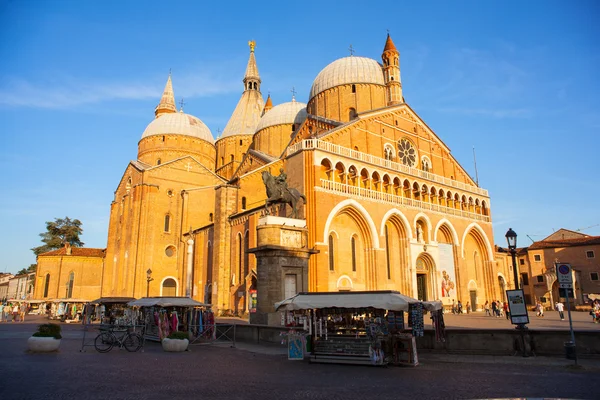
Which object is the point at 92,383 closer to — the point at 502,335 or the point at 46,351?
the point at 46,351

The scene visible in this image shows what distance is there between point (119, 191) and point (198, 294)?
19604 mm

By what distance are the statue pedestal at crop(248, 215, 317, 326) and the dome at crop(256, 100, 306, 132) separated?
78.9ft

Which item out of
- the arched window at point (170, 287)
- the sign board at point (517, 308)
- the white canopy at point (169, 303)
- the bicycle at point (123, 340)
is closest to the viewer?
the sign board at point (517, 308)

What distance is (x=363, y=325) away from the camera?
1197 centimetres

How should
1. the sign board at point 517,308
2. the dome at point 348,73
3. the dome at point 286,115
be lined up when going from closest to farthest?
the sign board at point 517,308 < the dome at point 348,73 < the dome at point 286,115

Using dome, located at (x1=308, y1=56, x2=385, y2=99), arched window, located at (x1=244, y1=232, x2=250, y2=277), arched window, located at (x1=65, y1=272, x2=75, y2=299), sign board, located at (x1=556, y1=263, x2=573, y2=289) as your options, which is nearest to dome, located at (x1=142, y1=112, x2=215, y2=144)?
dome, located at (x1=308, y1=56, x2=385, y2=99)

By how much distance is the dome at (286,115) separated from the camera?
4306 centimetres

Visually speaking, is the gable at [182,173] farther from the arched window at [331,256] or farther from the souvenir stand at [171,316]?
the souvenir stand at [171,316]

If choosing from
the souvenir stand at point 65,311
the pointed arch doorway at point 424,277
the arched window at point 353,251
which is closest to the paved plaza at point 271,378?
the arched window at point 353,251

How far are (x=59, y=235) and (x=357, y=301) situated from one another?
203ft

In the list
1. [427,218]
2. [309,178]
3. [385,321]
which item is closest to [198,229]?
[309,178]

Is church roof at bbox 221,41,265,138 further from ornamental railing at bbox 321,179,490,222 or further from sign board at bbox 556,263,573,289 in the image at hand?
sign board at bbox 556,263,573,289

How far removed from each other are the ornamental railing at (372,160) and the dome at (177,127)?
25.2 m

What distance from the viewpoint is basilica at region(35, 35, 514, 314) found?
92.0 ft
